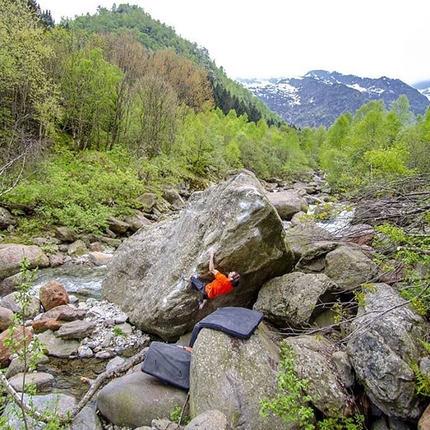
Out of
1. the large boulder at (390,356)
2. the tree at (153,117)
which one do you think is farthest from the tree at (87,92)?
the large boulder at (390,356)

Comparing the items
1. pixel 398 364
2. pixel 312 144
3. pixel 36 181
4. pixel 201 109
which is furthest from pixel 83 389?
pixel 312 144

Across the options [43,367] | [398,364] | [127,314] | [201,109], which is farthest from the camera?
[201,109]

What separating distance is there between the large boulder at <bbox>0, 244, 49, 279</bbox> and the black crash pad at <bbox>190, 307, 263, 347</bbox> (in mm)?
7690

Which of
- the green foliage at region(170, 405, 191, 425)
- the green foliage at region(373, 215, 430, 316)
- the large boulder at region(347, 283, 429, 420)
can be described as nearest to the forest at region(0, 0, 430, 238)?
the green foliage at region(373, 215, 430, 316)

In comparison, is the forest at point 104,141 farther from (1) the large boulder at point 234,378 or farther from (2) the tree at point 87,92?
(1) the large boulder at point 234,378

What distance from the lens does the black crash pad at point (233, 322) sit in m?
5.04

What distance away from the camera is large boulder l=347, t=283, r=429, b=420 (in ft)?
12.9

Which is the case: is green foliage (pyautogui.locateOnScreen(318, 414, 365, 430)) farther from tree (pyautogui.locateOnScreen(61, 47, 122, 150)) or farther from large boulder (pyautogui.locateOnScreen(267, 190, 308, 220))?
tree (pyautogui.locateOnScreen(61, 47, 122, 150))

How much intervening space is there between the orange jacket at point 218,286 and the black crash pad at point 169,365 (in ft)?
3.99

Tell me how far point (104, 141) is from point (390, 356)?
3295 centimetres

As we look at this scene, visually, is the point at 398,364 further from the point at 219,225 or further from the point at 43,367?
the point at 43,367

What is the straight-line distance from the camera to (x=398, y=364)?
4016 mm

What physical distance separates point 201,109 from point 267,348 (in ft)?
180

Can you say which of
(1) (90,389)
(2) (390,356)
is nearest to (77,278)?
(1) (90,389)
